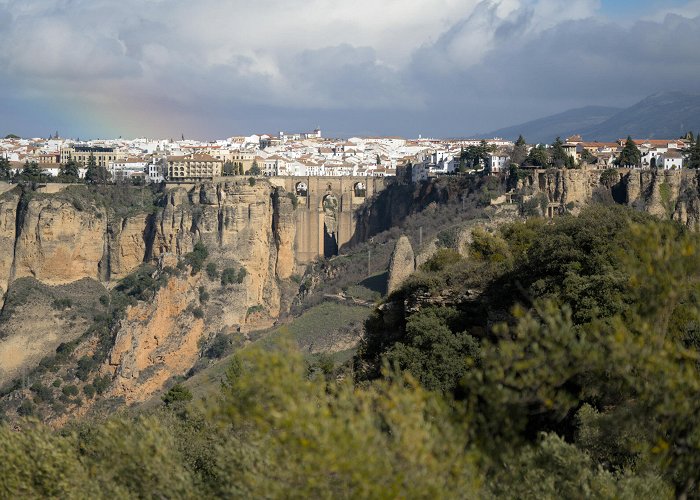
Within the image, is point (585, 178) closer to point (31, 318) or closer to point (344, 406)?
point (31, 318)

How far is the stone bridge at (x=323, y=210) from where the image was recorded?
52188 millimetres

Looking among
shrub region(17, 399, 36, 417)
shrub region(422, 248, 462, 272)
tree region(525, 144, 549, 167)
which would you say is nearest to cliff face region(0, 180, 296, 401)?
shrub region(17, 399, 36, 417)

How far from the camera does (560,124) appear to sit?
508ft

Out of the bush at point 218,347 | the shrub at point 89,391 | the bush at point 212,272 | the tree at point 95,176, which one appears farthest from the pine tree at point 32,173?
the shrub at point 89,391

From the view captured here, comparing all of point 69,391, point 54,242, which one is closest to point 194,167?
point 54,242

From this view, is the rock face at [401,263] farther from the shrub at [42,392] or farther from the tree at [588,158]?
the tree at [588,158]

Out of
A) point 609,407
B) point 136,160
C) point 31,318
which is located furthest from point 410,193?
point 609,407

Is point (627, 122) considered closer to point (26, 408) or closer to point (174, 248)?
point (174, 248)

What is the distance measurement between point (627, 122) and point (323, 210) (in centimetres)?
8555

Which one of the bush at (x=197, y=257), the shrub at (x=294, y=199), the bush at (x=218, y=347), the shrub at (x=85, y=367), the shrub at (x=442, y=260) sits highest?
the shrub at (x=294, y=199)

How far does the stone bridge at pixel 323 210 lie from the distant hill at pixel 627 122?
166 feet

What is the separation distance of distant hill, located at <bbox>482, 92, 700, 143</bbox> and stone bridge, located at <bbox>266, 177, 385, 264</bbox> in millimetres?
50668

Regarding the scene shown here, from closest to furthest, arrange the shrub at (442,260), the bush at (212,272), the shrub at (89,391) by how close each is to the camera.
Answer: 1. the shrub at (442,260)
2. the shrub at (89,391)
3. the bush at (212,272)

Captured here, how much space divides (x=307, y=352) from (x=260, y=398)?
23.2 m
